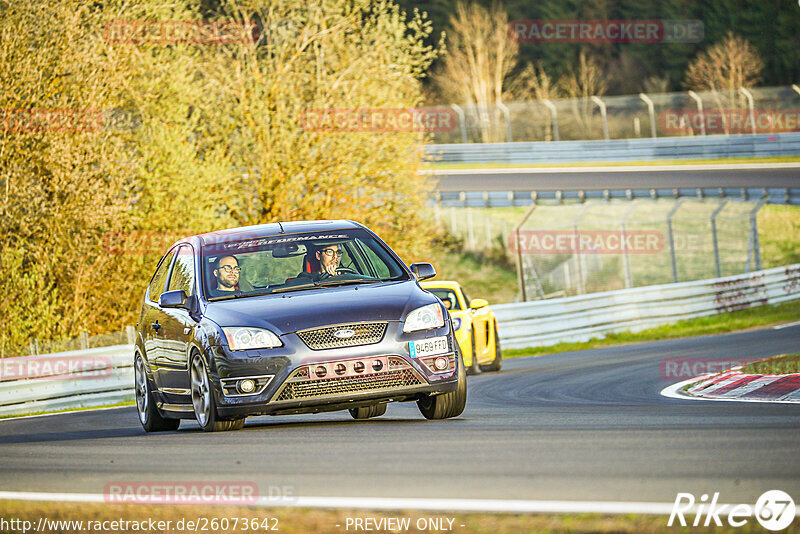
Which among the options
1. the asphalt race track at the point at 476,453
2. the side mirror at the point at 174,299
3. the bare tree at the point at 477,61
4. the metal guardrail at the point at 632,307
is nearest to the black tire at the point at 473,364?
the asphalt race track at the point at 476,453

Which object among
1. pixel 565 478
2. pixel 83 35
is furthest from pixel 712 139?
pixel 565 478

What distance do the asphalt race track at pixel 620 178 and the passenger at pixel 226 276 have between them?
114 feet

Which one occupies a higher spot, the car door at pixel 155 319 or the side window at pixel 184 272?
the side window at pixel 184 272

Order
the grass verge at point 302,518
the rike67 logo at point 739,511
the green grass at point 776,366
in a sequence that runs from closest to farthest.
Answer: the rike67 logo at point 739,511 → the grass verge at point 302,518 → the green grass at point 776,366

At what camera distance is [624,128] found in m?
65.8

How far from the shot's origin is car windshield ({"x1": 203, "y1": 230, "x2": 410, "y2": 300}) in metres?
9.92

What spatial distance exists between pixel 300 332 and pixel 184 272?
6.65 ft

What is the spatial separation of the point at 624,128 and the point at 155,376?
57113mm

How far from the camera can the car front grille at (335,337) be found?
29.4ft

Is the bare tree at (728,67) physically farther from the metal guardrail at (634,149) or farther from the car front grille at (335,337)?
the car front grille at (335,337)

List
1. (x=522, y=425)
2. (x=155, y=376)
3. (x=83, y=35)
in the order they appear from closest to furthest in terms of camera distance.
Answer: (x=522, y=425)
(x=155, y=376)
(x=83, y=35)

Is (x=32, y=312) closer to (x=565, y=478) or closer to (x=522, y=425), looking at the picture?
(x=522, y=425)
